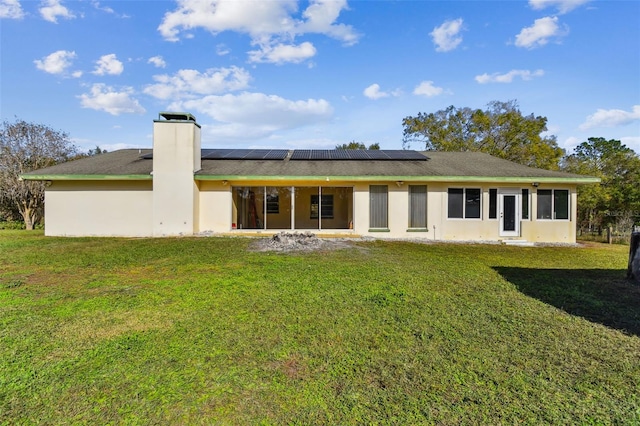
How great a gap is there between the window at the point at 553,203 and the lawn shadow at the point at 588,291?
19.5 ft

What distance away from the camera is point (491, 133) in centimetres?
2553

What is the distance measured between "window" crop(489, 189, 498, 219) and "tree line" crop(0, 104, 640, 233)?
1057 centimetres

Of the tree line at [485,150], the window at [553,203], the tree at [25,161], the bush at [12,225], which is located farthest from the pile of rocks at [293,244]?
the bush at [12,225]

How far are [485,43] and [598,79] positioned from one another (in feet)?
16.0

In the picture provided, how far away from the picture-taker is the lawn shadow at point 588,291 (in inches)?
159

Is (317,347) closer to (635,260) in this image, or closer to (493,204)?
(635,260)

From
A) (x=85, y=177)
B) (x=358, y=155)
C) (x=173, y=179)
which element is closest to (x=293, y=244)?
(x=173, y=179)

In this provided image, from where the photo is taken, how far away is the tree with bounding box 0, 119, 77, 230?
699 inches

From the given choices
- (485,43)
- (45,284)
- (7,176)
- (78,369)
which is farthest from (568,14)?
(7,176)

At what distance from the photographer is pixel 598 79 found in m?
13.3

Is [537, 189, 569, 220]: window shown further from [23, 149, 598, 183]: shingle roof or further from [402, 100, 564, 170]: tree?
[402, 100, 564, 170]: tree

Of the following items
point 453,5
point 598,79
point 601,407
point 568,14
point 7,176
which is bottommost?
point 601,407

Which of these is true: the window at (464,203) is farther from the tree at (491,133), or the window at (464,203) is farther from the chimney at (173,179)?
the tree at (491,133)

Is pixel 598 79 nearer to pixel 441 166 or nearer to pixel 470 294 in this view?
pixel 441 166
